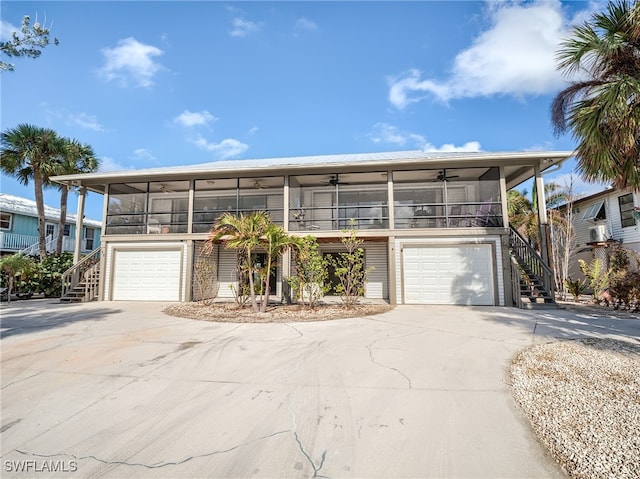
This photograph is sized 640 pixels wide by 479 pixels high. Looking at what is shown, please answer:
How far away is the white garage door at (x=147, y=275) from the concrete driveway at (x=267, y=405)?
6.26 metres

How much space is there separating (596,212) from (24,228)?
1368 inches

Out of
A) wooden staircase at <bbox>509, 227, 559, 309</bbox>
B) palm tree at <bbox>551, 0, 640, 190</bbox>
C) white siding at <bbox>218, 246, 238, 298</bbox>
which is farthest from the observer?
white siding at <bbox>218, 246, 238, 298</bbox>

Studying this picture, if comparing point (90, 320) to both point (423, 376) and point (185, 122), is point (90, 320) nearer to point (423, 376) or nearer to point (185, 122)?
point (423, 376)

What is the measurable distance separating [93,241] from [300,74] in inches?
889

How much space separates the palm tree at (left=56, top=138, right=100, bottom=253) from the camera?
16.5m

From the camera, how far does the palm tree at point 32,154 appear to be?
1555 centimetres

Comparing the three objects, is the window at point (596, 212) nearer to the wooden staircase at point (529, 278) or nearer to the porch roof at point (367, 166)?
the porch roof at point (367, 166)

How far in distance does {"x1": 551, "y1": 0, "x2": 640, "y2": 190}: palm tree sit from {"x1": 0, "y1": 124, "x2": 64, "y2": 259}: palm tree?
2097 cm

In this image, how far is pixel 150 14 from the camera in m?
9.48

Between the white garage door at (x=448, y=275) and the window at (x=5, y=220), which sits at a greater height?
the window at (x=5, y=220)

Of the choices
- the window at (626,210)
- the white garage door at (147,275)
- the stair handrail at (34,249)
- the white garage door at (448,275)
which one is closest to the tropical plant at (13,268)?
the white garage door at (147,275)

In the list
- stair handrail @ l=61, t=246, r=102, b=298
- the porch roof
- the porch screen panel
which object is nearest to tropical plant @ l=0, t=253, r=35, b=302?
stair handrail @ l=61, t=246, r=102, b=298

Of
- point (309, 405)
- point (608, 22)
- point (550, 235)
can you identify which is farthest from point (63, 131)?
point (550, 235)

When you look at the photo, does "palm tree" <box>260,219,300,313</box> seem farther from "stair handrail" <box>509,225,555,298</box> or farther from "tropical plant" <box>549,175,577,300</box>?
"tropical plant" <box>549,175,577,300</box>
